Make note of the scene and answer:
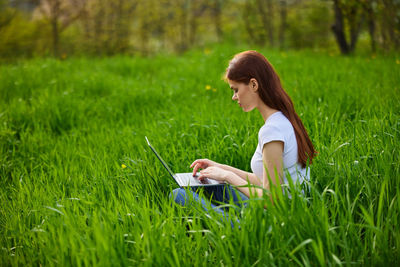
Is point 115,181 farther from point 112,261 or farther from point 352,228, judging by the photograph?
point 352,228

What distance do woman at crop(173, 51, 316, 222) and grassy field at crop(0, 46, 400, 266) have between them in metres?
0.21

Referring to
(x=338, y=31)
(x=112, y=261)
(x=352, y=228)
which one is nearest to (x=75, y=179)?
(x=112, y=261)

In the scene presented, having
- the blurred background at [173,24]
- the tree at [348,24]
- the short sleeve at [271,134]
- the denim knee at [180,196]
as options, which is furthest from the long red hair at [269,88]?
the tree at [348,24]

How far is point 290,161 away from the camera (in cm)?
212

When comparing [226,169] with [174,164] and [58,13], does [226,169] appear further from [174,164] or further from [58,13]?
[58,13]

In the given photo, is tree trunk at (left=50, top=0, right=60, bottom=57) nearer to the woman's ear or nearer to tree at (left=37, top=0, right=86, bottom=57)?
tree at (left=37, top=0, right=86, bottom=57)

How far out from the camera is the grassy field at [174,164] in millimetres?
1724

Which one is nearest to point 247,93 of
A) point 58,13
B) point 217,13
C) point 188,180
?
point 188,180

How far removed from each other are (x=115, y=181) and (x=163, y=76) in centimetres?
445

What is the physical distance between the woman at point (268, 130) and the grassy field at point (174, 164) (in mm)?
215

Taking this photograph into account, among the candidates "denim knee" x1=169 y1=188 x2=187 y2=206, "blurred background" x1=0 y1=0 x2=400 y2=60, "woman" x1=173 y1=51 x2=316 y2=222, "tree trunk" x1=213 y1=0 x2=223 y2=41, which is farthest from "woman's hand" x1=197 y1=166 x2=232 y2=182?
"tree trunk" x1=213 y1=0 x2=223 y2=41

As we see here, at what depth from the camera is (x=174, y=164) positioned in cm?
318

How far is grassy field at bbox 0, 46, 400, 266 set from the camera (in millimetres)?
1724

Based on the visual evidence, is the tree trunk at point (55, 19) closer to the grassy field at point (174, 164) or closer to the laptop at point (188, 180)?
the grassy field at point (174, 164)
